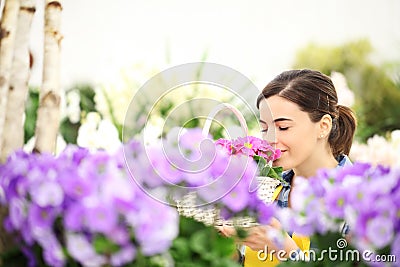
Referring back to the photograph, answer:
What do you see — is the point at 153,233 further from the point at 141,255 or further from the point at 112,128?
the point at 112,128

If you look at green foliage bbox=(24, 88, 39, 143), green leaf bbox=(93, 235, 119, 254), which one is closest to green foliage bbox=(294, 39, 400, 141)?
green foliage bbox=(24, 88, 39, 143)

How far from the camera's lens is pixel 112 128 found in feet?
7.42

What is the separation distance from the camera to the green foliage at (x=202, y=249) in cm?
72

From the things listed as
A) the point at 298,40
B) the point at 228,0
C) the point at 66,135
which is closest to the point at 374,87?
the point at 298,40

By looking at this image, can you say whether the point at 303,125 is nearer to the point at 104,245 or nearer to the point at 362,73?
the point at 104,245

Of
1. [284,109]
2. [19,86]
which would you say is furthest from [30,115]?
[19,86]

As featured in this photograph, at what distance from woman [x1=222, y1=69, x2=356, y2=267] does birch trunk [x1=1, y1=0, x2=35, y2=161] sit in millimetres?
570

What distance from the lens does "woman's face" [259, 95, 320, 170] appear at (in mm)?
1492

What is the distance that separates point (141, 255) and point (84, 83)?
376 centimetres

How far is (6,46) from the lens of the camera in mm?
983

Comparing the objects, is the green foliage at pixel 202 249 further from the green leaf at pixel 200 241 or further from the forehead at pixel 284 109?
the forehead at pixel 284 109

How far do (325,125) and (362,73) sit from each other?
14.7 ft

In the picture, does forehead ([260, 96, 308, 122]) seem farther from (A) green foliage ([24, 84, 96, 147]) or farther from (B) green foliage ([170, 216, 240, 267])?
(A) green foliage ([24, 84, 96, 147])

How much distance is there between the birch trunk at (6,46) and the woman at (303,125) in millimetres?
612
